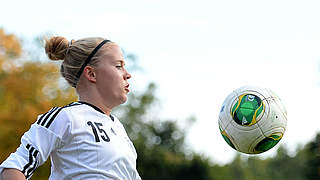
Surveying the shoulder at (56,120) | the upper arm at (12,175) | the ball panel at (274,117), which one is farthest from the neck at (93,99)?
the ball panel at (274,117)

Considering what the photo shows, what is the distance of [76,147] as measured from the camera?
4004 mm

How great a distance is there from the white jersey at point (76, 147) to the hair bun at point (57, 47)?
45 centimetres

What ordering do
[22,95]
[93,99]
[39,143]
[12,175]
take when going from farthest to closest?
[22,95] → [93,99] → [39,143] → [12,175]

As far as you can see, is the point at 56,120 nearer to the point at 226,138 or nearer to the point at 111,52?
the point at 111,52

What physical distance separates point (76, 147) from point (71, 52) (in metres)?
0.75

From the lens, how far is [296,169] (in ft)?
201

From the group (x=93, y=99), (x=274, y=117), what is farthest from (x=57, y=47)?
(x=274, y=117)

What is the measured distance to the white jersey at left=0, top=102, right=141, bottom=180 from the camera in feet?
12.5

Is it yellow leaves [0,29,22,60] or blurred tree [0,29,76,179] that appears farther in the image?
yellow leaves [0,29,22,60]

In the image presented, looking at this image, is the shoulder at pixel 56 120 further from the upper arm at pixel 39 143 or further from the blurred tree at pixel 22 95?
the blurred tree at pixel 22 95

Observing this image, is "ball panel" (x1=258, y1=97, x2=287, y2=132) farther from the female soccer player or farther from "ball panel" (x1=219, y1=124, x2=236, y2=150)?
the female soccer player

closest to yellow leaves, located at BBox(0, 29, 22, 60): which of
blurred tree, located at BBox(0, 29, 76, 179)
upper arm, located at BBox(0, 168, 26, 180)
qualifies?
blurred tree, located at BBox(0, 29, 76, 179)

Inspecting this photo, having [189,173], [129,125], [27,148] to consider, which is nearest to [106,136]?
[27,148]

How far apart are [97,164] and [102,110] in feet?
1.56
